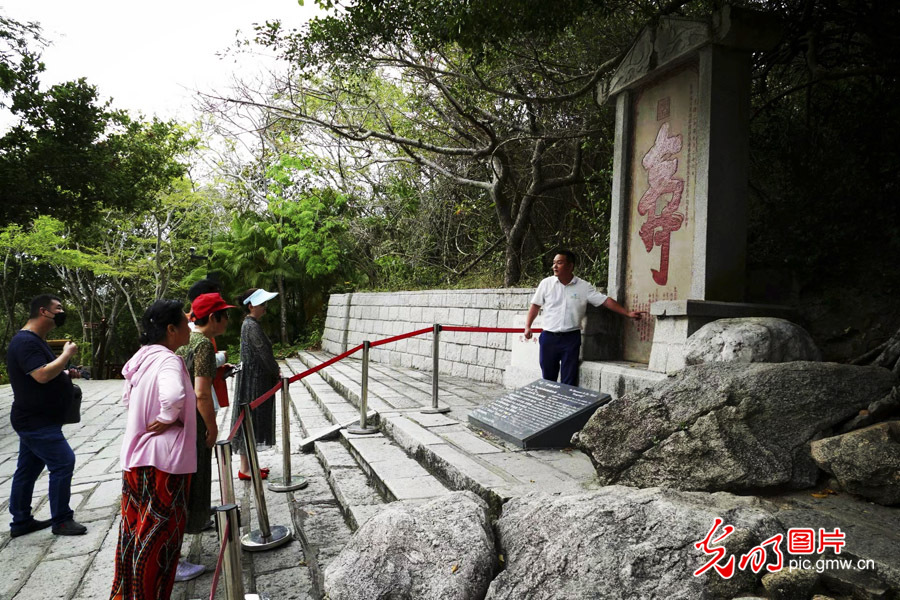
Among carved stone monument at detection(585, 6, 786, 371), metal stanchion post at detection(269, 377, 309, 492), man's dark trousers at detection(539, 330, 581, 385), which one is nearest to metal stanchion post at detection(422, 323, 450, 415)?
man's dark trousers at detection(539, 330, 581, 385)

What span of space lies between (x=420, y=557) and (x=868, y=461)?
207 cm

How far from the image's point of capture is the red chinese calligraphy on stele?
18.1ft

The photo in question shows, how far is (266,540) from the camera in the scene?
140 inches

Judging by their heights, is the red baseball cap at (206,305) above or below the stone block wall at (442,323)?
above

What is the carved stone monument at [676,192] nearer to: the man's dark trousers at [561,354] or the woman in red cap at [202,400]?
the man's dark trousers at [561,354]

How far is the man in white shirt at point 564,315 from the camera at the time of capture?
18.4 ft

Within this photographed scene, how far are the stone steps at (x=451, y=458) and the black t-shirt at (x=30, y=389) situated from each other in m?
2.32

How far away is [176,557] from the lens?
2738mm

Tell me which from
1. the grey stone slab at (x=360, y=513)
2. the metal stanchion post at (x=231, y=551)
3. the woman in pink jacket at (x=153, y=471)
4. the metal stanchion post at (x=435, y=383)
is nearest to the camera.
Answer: the metal stanchion post at (x=231, y=551)

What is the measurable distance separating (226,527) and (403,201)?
12.3 meters

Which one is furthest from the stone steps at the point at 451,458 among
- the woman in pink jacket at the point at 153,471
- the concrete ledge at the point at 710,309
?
the concrete ledge at the point at 710,309

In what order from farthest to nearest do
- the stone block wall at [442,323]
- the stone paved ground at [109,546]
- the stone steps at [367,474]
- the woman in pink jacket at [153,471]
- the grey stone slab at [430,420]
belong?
1. the stone block wall at [442,323]
2. the grey stone slab at [430,420]
3. the stone steps at [367,474]
4. the stone paved ground at [109,546]
5. the woman in pink jacket at [153,471]

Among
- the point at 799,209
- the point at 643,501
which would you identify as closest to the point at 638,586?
the point at 643,501

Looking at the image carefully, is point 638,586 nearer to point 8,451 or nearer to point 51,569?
point 51,569
